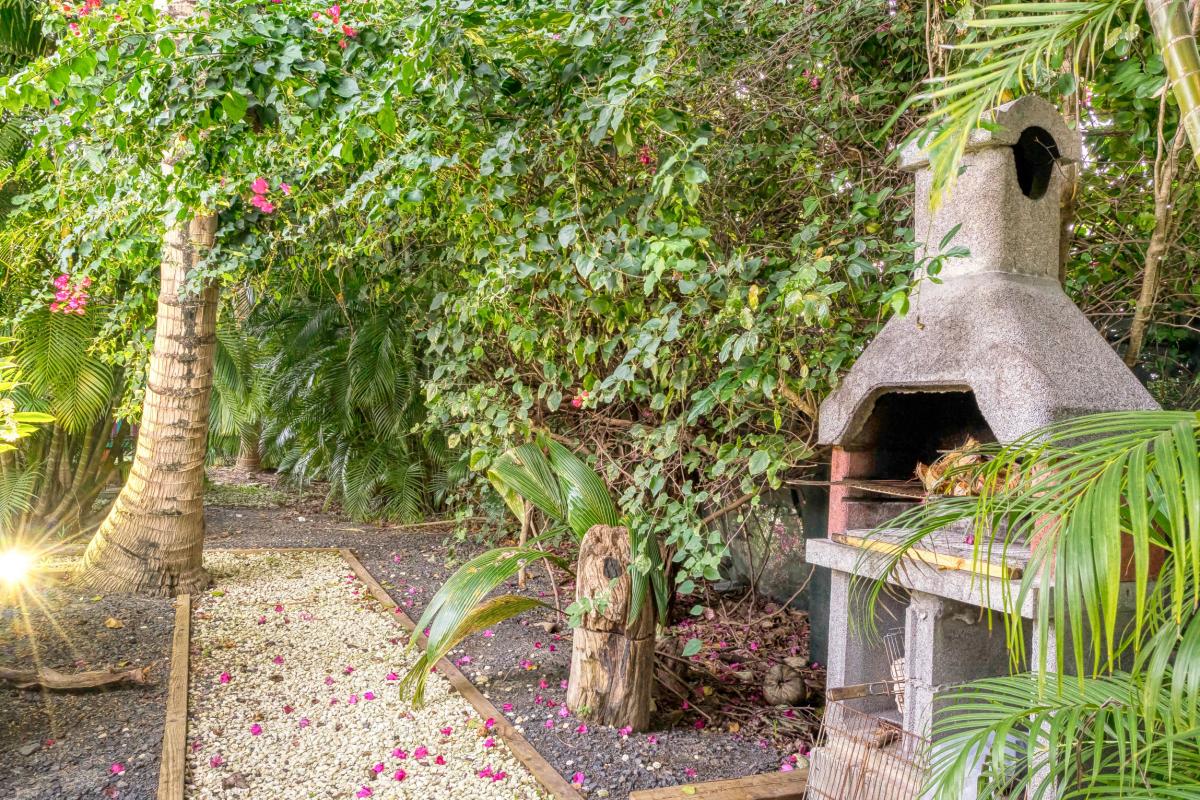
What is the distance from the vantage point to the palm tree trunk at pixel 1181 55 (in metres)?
1.05

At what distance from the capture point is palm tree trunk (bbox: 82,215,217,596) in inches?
171

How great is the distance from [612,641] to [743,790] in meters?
0.73

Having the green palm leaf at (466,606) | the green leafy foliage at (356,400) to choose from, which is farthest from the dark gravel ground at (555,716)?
the green leafy foliage at (356,400)

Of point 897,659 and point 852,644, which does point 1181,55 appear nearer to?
point 852,644

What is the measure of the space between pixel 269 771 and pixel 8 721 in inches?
40.9

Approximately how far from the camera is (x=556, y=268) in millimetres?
3059

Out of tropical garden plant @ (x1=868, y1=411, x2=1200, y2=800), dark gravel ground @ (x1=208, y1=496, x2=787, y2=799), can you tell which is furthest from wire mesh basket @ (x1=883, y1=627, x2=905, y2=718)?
tropical garden plant @ (x1=868, y1=411, x2=1200, y2=800)

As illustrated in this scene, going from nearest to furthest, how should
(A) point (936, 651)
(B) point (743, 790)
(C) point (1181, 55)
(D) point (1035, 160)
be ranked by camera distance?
(C) point (1181, 55), (A) point (936, 651), (B) point (743, 790), (D) point (1035, 160)

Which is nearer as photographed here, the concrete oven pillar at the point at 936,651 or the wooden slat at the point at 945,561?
the wooden slat at the point at 945,561

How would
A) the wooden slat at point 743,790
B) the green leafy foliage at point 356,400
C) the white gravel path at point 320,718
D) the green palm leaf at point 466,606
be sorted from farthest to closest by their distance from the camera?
the green leafy foliage at point 356,400 → the green palm leaf at point 466,606 → the white gravel path at point 320,718 → the wooden slat at point 743,790

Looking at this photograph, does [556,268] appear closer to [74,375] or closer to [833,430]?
[833,430]

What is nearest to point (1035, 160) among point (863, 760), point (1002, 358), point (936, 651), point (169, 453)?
point (1002, 358)

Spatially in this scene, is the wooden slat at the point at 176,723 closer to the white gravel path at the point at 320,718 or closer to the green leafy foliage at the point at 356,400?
the white gravel path at the point at 320,718

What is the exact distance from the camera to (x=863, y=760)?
→ 2244 mm
